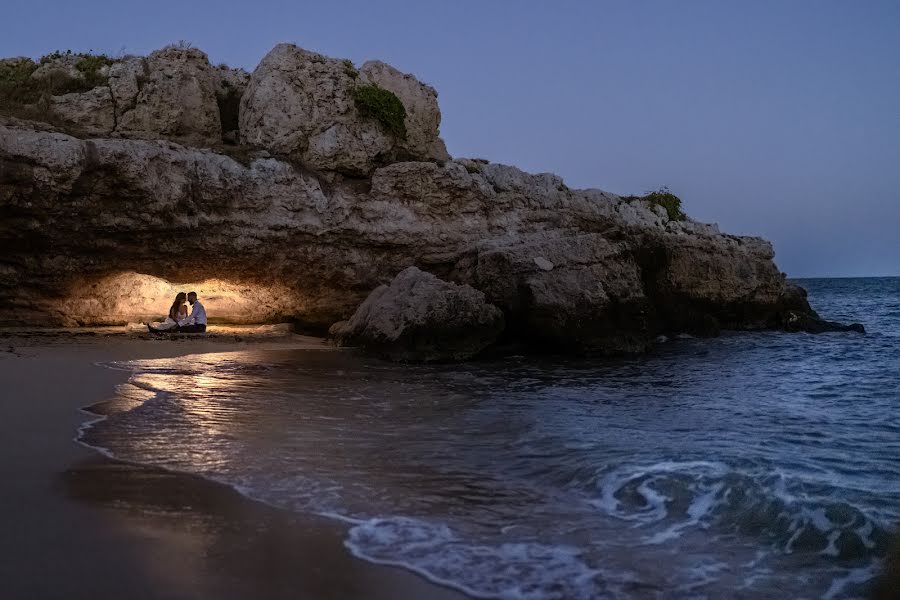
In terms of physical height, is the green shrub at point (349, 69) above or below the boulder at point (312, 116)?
above

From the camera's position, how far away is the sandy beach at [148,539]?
2.82 m

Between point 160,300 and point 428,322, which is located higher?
point 160,300

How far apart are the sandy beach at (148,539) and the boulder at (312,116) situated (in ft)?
39.4

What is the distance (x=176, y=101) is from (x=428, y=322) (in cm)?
863

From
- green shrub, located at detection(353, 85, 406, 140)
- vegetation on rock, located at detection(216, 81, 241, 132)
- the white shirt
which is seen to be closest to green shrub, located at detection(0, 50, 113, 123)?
vegetation on rock, located at detection(216, 81, 241, 132)

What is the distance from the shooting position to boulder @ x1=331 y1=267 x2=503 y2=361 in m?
13.7

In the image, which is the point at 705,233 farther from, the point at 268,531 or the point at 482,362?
the point at 268,531

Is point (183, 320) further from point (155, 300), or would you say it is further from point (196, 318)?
point (155, 300)

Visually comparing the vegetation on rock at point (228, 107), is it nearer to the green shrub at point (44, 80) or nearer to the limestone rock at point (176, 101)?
the limestone rock at point (176, 101)

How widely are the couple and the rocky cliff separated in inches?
24.7

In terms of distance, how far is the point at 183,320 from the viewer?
627 inches

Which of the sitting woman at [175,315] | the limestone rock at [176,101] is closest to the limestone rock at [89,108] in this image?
the limestone rock at [176,101]

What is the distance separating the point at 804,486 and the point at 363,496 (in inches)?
127

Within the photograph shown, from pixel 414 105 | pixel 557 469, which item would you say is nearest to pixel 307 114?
pixel 414 105
